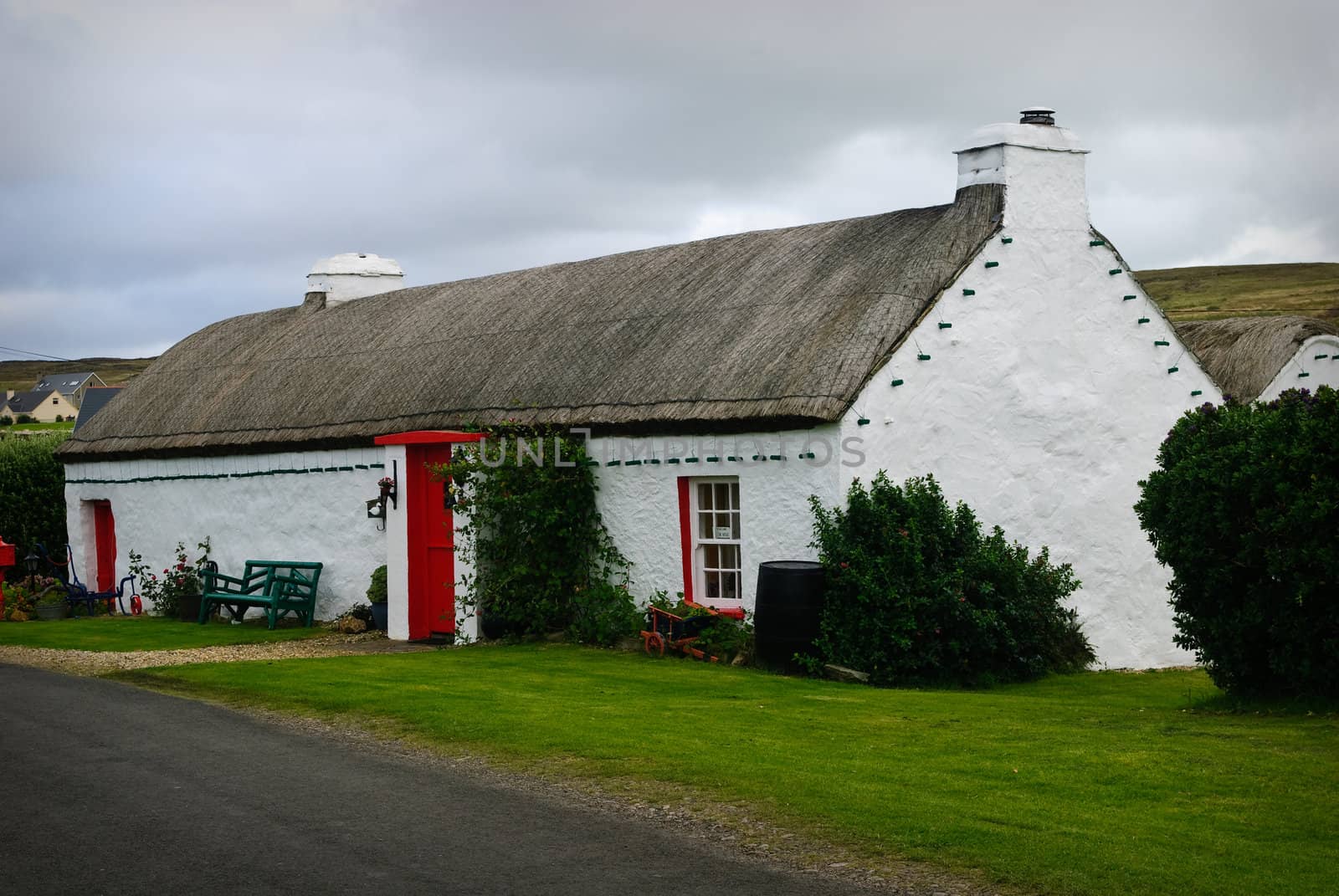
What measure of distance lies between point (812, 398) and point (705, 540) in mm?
2415

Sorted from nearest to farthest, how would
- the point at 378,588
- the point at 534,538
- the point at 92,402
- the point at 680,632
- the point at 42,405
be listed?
1. the point at 680,632
2. the point at 534,538
3. the point at 378,588
4. the point at 92,402
5. the point at 42,405

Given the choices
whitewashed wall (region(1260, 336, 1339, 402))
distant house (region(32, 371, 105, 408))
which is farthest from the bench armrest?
distant house (region(32, 371, 105, 408))

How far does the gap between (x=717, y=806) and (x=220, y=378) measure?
18.7m

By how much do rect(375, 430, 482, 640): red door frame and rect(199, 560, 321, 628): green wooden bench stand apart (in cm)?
292

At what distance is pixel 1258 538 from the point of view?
35.8 feet

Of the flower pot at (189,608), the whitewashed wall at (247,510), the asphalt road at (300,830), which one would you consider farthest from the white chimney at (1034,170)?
the flower pot at (189,608)

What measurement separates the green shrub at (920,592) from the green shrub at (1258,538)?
89.5 inches

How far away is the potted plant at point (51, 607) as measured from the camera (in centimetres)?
2339

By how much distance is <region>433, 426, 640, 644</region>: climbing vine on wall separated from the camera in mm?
16547

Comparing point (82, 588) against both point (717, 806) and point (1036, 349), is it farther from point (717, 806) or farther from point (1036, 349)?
point (717, 806)

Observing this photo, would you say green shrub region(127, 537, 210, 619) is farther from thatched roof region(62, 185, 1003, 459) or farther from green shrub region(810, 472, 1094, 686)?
green shrub region(810, 472, 1094, 686)

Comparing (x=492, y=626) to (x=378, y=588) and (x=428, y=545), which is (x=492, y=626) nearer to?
(x=428, y=545)

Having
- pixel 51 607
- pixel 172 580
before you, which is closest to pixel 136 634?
pixel 172 580

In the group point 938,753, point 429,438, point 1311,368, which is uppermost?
point 1311,368
